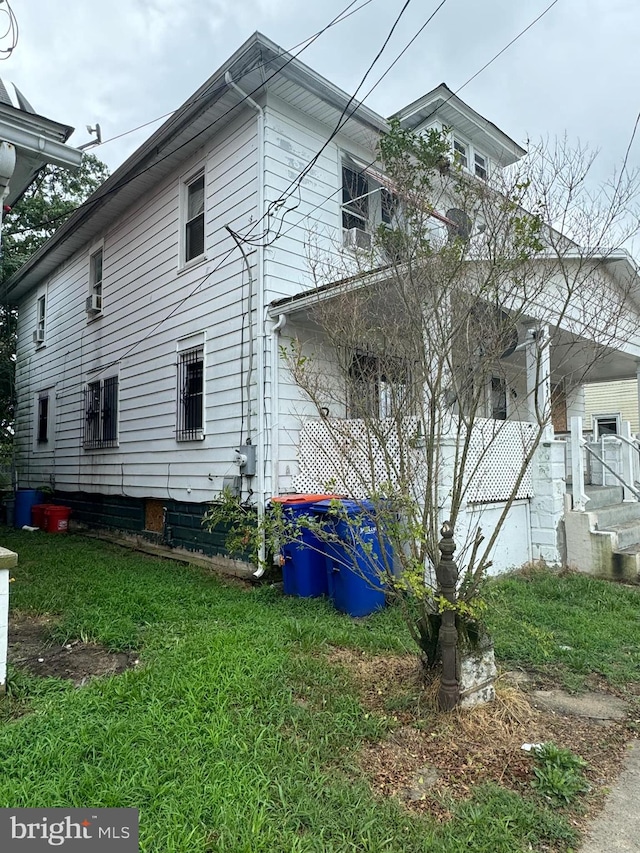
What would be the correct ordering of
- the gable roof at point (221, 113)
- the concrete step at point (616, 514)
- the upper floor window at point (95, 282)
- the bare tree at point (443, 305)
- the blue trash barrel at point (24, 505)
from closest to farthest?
the bare tree at point (443, 305) < the gable roof at point (221, 113) < the concrete step at point (616, 514) < the upper floor window at point (95, 282) < the blue trash barrel at point (24, 505)

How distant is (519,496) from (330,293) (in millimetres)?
3851

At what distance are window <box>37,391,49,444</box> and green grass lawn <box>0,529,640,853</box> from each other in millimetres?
9020

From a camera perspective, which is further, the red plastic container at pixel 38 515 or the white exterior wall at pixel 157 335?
the red plastic container at pixel 38 515

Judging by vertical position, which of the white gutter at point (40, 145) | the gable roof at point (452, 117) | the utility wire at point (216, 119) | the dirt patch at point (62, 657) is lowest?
the dirt patch at point (62, 657)

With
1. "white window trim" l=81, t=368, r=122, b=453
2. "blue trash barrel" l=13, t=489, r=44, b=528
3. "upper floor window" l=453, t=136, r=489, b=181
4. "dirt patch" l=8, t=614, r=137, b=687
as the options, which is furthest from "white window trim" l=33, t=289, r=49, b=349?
"dirt patch" l=8, t=614, r=137, b=687

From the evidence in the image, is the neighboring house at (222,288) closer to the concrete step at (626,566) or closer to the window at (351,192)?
the window at (351,192)

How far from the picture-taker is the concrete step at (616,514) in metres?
7.07

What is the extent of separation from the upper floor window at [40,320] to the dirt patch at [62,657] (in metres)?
11.1

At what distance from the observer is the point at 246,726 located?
2865 millimetres

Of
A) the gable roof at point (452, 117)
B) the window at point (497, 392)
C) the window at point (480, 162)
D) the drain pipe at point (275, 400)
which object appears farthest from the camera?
the window at point (480, 162)

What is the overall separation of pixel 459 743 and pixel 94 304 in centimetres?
1058

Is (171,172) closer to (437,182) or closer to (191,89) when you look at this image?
(191,89)

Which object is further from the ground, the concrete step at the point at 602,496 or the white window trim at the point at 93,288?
the white window trim at the point at 93,288

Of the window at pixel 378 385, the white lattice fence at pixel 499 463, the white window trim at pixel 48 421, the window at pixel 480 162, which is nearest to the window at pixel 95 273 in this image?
the white window trim at pixel 48 421
